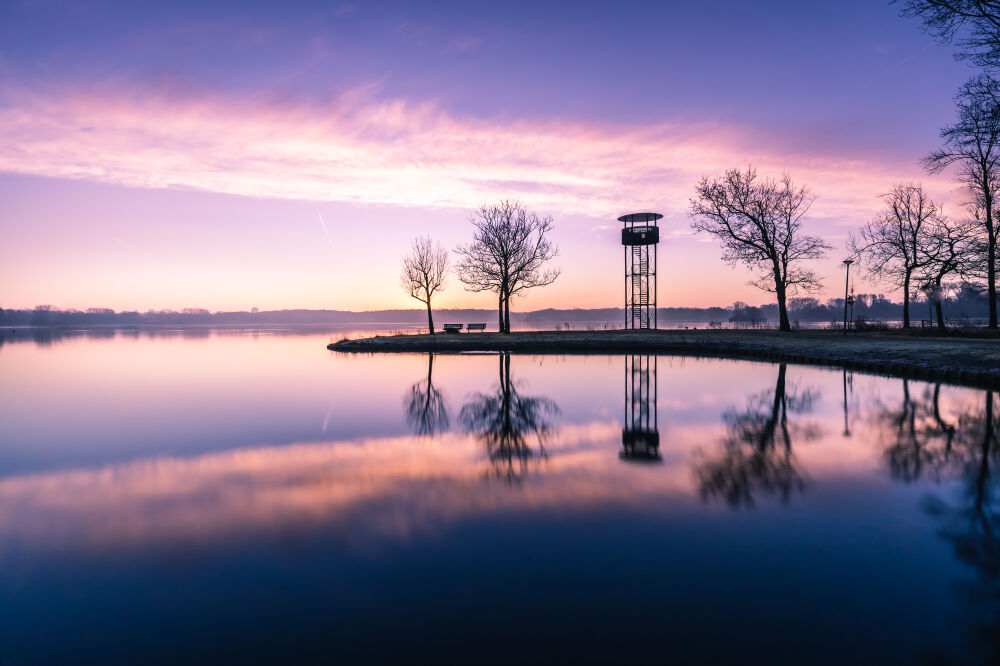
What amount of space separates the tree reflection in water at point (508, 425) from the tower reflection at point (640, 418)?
6.59 ft

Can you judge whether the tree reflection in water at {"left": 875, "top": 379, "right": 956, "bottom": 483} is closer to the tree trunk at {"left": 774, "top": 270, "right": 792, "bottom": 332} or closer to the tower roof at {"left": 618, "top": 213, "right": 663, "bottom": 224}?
the tree trunk at {"left": 774, "top": 270, "right": 792, "bottom": 332}

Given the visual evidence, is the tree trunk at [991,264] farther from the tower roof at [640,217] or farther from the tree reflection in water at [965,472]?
the tree reflection in water at [965,472]

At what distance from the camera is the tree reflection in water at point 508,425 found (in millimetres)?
10828

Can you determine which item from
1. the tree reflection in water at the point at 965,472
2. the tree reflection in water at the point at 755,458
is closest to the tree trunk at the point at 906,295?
the tree reflection in water at the point at 965,472

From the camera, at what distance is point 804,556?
6418mm

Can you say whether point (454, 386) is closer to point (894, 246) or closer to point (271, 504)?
point (271, 504)

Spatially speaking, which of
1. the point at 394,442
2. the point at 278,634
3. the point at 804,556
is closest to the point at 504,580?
the point at 278,634

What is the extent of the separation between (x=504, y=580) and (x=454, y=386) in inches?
661

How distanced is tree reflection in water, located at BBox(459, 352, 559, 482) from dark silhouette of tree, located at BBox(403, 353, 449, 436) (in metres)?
0.74

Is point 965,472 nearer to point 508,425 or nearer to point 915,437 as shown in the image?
point 915,437

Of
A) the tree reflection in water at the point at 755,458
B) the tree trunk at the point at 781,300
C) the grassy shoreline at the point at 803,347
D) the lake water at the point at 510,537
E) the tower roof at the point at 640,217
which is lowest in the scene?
the lake water at the point at 510,537

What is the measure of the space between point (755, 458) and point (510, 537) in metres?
6.39

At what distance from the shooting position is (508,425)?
47.8ft

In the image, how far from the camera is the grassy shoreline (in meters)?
22.4
